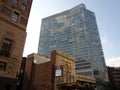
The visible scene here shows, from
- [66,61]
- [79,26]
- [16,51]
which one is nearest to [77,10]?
[79,26]

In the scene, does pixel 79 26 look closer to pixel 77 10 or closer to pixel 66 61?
pixel 77 10

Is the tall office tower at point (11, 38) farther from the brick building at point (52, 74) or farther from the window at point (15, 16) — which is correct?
the brick building at point (52, 74)

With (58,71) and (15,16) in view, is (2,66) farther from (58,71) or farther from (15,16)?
(58,71)

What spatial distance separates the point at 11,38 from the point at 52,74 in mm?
11888

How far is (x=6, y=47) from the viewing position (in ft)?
76.4

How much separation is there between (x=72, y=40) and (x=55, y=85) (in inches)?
4118

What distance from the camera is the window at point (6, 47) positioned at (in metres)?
22.2

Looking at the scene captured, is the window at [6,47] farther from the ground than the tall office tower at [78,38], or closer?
closer

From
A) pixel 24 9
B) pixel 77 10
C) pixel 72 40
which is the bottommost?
pixel 24 9

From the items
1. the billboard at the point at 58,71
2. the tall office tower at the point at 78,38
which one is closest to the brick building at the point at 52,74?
the billboard at the point at 58,71

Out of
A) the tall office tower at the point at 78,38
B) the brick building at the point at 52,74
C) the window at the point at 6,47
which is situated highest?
the tall office tower at the point at 78,38

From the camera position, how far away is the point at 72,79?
1278 inches

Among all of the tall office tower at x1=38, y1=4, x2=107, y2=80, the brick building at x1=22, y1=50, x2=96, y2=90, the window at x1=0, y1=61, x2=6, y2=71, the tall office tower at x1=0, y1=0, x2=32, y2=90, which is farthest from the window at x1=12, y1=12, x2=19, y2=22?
the tall office tower at x1=38, y1=4, x2=107, y2=80

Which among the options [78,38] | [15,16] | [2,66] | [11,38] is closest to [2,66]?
[2,66]
